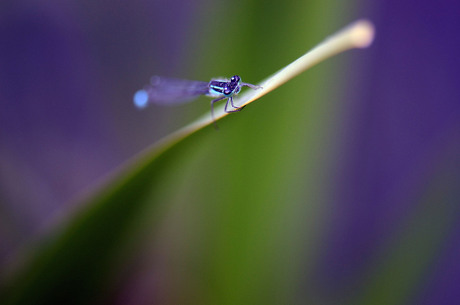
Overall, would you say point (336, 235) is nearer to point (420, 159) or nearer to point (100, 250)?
point (420, 159)

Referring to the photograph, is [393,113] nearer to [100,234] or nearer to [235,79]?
[235,79]

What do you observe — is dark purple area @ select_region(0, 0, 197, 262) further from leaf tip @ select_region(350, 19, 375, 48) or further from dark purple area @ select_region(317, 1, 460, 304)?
leaf tip @ select_region(350, 19, 375, 48)

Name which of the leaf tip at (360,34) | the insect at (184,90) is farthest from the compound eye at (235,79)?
the leaf tip at (360,34)

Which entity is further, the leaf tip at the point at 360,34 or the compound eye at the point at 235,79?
the compound eye at the point at 235,79

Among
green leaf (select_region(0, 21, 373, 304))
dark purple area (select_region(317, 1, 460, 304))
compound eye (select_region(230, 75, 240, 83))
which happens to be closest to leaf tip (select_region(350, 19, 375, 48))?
green leaf (select_region(0, 21, 373, 304))

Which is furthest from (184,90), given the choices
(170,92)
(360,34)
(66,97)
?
(360,34)

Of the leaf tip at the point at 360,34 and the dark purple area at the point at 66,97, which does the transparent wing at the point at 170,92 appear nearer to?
the dark purple area at the point at 66,97

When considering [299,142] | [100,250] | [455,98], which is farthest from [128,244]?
[455,98]
